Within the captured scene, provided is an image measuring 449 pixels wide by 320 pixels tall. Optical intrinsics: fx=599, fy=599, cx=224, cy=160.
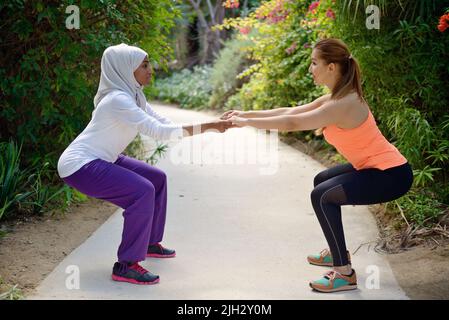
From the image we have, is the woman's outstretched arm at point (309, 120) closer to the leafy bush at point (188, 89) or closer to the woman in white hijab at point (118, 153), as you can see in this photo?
the woman in white hijab at point (118, 153)

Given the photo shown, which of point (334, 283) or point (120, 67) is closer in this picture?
point (334, 283)

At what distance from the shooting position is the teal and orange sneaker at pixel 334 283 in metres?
3.83

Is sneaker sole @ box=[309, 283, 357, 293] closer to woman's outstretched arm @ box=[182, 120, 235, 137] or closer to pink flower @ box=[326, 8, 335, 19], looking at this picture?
woman's outstretched arm @ box=[182, 120, 235, 137]

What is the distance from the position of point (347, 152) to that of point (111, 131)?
1.60m

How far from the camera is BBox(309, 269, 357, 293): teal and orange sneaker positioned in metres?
3.83

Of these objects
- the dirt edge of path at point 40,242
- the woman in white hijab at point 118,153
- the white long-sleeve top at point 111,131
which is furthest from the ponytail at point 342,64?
the dirt edge of path at point 40,242

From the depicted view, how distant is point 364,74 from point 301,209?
150 cm

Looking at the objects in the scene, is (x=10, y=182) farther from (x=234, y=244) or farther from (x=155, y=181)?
(x=234, y=244)

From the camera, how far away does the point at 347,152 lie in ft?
13.2

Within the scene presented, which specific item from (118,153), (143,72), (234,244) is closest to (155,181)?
(118,153)

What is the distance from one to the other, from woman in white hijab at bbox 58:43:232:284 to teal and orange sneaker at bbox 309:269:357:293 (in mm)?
1068

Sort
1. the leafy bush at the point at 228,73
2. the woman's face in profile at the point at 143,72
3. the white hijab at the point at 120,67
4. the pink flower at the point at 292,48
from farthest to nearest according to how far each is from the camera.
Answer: the leafy bush at the point at 228,73 → the pink flower at the point at 292,48 → the woman's face in profile at the point at 143,72 → the white hijab at the point at 120,67

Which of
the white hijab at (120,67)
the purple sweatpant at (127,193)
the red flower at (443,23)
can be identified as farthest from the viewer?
the red flower at (443,23)
